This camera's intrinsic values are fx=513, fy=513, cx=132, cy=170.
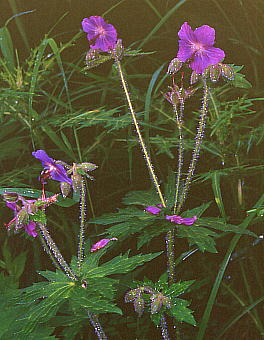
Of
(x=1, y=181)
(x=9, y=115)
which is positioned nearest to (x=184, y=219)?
(x=1, y=181)

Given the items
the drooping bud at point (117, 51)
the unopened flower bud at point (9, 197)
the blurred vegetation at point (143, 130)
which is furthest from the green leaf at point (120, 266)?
the drooping bud at point (117, 51)

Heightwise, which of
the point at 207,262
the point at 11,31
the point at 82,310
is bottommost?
the point at 207,262

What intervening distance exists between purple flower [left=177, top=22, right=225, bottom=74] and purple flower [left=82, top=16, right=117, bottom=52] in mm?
138

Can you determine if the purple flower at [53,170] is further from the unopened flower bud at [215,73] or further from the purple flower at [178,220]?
the unopened flower bud at [215,73]

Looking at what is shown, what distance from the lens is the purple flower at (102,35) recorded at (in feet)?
3.23

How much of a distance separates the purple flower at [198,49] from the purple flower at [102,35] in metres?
0.14

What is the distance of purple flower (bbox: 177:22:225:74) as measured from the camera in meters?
0.93

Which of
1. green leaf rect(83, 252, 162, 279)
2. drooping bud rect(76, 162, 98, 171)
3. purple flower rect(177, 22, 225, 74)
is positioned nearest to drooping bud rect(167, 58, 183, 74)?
purple flower rect(177, 22, 225, 74)

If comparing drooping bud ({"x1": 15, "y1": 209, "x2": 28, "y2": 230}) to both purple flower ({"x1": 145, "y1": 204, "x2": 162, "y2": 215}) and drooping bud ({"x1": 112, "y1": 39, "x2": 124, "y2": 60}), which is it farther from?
drooping bud ({"x1": 112, "y1": 39, "x2": 124, "y2": 60})

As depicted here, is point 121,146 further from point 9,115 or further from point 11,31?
point 11,31

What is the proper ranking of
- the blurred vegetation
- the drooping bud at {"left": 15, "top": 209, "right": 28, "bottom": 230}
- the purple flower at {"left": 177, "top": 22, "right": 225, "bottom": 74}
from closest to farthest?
the drooping bud at {"left": 15, "top": 209, "right": 28, "bottom": 230}
the purple flower at {"left": 177, "top": 22, "right": 225, "bottom": 74}
the blurred vegetation

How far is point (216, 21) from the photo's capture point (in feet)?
4.93

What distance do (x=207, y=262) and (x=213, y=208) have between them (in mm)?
147

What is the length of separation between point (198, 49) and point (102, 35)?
7.5 inches
